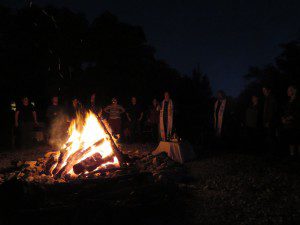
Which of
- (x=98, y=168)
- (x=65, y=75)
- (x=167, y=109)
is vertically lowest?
(x=98, y=168)

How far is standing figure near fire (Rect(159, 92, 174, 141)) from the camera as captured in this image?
10.3 m

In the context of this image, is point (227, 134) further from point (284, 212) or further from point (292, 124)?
point (284, 212)

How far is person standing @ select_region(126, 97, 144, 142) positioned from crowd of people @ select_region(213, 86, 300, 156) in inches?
147

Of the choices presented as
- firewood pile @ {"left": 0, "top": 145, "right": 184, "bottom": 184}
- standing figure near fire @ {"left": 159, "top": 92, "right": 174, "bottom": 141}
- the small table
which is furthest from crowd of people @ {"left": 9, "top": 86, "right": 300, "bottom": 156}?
firewood pile @ {"left": 0, "top": 145, "right": 184, "bottom": 184}

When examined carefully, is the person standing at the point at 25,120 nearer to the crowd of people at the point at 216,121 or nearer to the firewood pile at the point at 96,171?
the crowd of people at the point at 216,121

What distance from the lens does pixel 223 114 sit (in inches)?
376

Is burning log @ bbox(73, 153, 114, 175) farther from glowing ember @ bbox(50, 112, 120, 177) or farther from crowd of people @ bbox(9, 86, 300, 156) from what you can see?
crowd of people @ bbox(9, 86, 300, 156)

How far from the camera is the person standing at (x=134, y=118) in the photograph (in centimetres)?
1214

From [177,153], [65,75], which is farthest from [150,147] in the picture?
[65,75]

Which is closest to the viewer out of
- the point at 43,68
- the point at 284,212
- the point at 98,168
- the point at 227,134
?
the point at 284,212

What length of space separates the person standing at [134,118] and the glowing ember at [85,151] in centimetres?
430

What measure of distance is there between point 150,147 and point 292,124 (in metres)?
5.01

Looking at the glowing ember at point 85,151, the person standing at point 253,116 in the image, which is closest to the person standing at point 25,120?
the glowing ember at point 85,151

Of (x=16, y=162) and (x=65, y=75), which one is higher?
(x=65, y=75)
